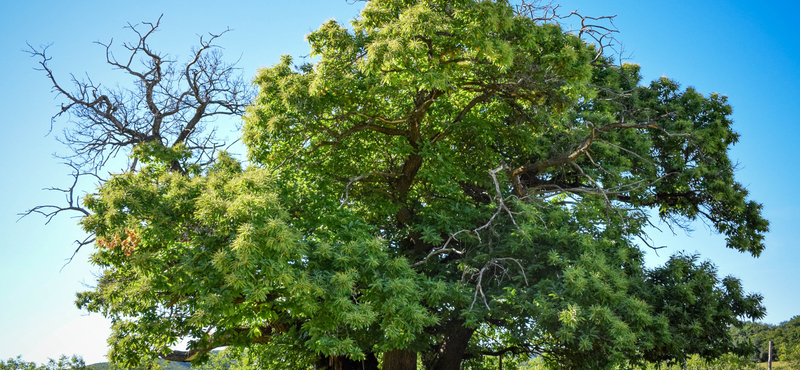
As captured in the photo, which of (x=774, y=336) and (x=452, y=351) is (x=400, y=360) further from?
(x=774, y=336)

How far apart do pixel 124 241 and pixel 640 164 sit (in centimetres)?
1055

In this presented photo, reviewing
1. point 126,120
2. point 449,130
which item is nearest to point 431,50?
point 449,130

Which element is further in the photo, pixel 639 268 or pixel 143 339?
pixel 639 268

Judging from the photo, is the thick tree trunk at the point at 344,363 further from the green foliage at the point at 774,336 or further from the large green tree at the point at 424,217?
the green foliage at the point at 774,336

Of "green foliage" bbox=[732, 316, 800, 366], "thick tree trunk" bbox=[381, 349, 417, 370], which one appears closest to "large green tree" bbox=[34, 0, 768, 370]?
"thick tree trunk" bbox=[381, 349, 417, 370]

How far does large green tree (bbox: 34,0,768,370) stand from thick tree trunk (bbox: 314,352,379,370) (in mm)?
40

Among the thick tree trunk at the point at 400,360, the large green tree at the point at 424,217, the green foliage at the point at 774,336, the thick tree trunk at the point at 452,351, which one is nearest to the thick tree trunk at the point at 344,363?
the large green tree at the point at 424,217

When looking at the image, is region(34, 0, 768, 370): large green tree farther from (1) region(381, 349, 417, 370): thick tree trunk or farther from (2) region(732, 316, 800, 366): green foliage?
(2) region(732, 316, 800, 366): green foliage

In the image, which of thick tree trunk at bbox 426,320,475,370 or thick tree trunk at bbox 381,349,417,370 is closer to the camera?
thick tree trunk at bbox 381,349,417,370

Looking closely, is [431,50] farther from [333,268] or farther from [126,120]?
[126,120]

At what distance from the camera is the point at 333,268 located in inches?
313

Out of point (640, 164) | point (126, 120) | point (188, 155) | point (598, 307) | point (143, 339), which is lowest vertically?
point (143, 339)

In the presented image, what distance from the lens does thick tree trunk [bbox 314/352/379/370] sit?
1134cm

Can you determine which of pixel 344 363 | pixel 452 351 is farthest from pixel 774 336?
pixel 344 363
